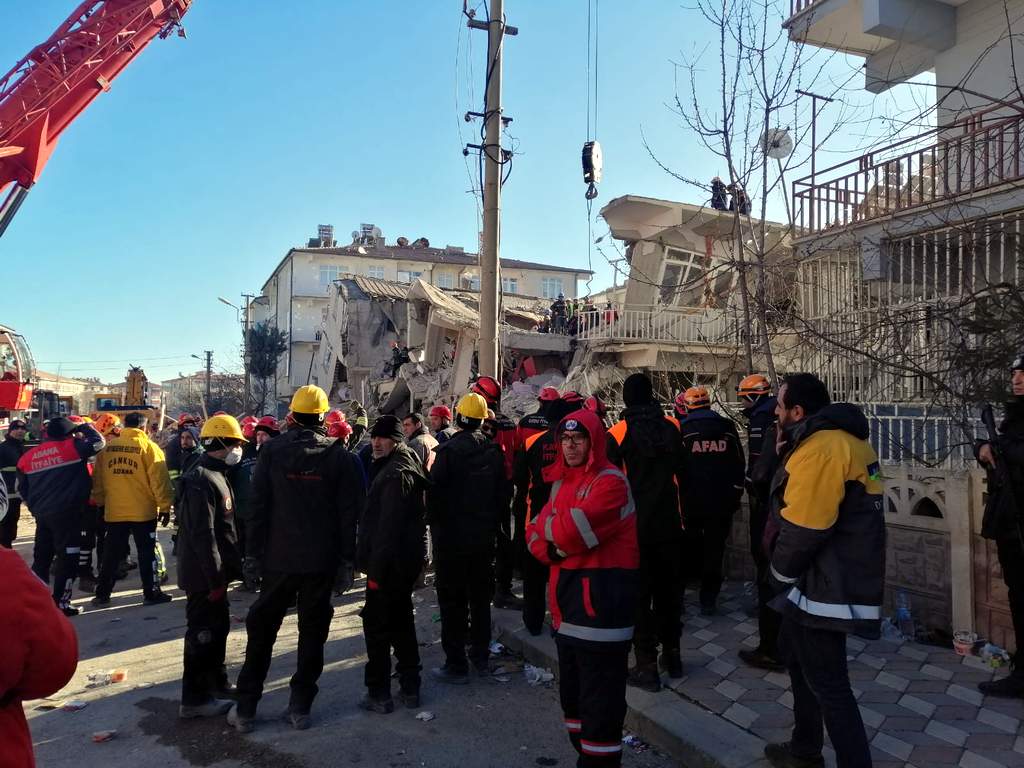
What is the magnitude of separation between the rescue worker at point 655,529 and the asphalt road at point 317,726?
2.19 ft

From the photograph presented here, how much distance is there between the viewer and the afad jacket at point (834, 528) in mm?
2900

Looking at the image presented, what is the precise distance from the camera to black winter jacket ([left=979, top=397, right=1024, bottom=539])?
3.91 metres

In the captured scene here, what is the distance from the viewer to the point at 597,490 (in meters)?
3.10

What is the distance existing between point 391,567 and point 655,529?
167cm

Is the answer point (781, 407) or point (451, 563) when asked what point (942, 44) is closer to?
point (781, 407)

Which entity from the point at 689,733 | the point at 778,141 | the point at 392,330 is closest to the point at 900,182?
the point at 778,141

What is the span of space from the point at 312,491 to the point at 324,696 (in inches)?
60.4

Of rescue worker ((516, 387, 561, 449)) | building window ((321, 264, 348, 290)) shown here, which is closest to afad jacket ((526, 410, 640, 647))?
rescue worker ((516, 387, 561, 449))

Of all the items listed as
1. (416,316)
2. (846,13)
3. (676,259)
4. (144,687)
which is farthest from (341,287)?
(144,687)

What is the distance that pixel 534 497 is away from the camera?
18.4 ft

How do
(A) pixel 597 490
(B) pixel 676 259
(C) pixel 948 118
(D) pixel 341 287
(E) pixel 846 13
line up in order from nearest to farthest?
1. (A) pixel 597 490
2. (C) pixel 948 118
3. (E) pixel 846 13
4. (B) pixel 676 259
5. (D) pixel 341 287

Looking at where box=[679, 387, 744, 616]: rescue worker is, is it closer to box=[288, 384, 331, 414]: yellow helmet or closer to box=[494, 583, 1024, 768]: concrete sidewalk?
box=[494, 583, 1024, 768]: concrete sidewalk

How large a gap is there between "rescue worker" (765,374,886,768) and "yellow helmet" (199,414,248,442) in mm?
3395

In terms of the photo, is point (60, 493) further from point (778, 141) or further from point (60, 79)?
point (60, 79)
